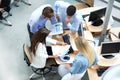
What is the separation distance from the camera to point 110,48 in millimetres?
3836

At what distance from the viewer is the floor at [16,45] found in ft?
15.5

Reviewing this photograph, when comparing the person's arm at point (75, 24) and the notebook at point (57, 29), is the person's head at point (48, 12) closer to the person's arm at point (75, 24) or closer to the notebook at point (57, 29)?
the notebook at point (57, 29)

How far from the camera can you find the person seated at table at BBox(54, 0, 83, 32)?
4575 millimetres

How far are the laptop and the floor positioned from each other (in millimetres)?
1299

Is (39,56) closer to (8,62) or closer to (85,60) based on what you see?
(85,60)

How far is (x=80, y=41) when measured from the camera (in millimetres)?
3369

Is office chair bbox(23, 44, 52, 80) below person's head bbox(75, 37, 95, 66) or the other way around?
below

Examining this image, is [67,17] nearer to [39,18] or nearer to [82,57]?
[39,18]

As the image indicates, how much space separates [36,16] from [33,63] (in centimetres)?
101

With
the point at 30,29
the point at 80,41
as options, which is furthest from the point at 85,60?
the point at 30,29

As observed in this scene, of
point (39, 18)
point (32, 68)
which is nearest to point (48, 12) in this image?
Result: point (39, 18)

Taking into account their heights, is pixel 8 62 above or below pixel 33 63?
below

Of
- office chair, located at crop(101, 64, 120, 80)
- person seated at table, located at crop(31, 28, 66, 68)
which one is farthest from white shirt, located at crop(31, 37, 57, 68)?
office chair, located at crop(101, 64, 120, 80)

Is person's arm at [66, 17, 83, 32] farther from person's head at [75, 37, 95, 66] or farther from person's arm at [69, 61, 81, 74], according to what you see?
person's arm at [69, 61, 81, 74]
